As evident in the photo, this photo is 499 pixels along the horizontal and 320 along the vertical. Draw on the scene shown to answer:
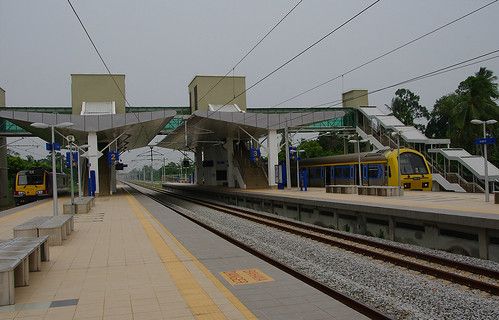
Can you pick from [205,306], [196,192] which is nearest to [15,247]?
[205,306]

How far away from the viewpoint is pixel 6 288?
20.5ft

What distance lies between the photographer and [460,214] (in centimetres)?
1233

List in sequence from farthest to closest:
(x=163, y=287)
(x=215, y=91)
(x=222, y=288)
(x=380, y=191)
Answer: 1. (x=215, y=91)
2. (x=380, y=191)
3. (x=163, y=287)
4. (x=222, y=288)

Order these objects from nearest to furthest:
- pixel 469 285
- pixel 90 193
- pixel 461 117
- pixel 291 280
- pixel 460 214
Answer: pixel 291 280, pixel 469 285, pixel 460 214, pixel 90 193, pixel 461 117

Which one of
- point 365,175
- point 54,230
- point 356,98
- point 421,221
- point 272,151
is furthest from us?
point 356,98

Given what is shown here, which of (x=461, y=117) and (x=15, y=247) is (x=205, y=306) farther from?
(x=461, y=117)

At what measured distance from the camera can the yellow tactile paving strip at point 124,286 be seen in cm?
588

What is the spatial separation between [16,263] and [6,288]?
34 cm

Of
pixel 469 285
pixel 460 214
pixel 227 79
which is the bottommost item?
pixel 469 285

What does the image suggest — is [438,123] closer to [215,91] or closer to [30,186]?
[215,91]

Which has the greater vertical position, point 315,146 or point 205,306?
point 315,146

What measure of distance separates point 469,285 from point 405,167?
1998cm

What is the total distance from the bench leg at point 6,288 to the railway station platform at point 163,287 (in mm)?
105

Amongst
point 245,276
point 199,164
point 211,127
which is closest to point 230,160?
point 211,127
